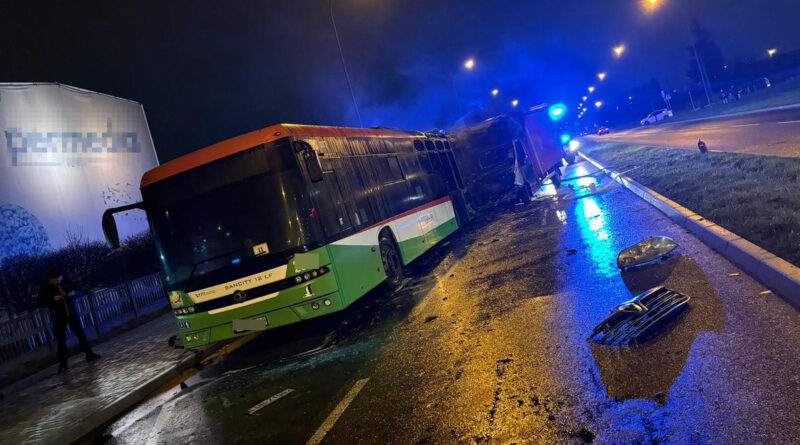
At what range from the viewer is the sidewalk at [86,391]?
596cm

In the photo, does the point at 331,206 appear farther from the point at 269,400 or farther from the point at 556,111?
the point at 556,111

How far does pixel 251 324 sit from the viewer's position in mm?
6941

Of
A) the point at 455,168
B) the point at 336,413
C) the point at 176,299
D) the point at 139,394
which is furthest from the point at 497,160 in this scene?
the point at 336,413

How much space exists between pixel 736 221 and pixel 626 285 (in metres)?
2.56

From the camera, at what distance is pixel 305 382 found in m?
5.63

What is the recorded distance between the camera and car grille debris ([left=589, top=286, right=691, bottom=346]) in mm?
4676

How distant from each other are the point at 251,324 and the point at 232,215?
1.52 metres

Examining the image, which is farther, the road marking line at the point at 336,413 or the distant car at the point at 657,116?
the distant car at the point at 657,116

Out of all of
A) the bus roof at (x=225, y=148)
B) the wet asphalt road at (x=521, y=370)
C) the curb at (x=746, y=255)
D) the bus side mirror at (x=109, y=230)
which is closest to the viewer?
the wet asphalt road at (x=521, y=370)

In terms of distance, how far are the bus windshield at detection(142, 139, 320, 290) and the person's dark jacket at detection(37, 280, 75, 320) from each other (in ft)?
9.57

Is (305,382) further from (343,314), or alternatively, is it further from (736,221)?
(736,221)

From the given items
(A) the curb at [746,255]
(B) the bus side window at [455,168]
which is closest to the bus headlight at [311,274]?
(A) the curb at [746,255]

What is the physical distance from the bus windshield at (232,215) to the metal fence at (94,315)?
4.61 meters

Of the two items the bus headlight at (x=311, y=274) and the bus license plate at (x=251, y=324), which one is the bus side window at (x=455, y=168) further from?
the bus license plate at (x=251, y=324)
